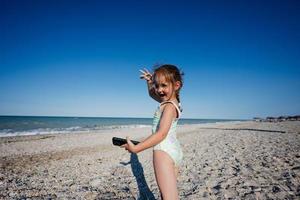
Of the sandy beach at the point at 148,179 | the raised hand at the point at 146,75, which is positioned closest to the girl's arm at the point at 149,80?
the raised hand at the point at 146,75

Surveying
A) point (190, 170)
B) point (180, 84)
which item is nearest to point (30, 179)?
point (190, 170)

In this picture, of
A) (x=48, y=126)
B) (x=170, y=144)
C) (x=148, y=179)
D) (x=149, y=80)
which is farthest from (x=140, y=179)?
(x=48, y=126)

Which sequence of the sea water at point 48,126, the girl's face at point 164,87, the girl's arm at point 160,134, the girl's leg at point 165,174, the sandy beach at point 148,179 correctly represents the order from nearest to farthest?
the girl's arm at point 160,134 → the girl's leg at point 165,174 → the girl's face at point 164,87 → the sandy beach at point 148,179 → the sea water at point 48,126

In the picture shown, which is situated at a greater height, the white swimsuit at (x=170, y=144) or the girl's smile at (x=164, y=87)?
the girl's smile at (x=164, y=87)

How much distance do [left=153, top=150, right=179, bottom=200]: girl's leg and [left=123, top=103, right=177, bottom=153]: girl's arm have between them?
0.19m

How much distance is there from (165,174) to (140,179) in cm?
415

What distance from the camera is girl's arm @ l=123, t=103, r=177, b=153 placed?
2033 millimetres

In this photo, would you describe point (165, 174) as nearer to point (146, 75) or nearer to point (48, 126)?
point (146, 75)

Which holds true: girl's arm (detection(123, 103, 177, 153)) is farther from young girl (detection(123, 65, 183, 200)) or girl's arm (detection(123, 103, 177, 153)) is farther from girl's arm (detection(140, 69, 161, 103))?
girl's arm (detection(140, 69, 161, 103))

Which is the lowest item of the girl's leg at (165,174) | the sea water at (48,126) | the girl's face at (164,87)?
the sea water at (48,126)

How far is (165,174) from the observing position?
86.4 inches

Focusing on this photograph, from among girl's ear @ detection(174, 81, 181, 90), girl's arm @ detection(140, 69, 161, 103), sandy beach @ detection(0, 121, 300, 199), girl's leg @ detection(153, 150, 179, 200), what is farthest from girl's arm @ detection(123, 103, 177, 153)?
sandy beach @ detection(0, 121, 300, 199)

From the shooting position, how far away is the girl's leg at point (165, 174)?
7.17 ft

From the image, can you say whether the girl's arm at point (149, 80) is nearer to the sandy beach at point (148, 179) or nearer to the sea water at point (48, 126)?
the sandy beach at point (148, 179)
